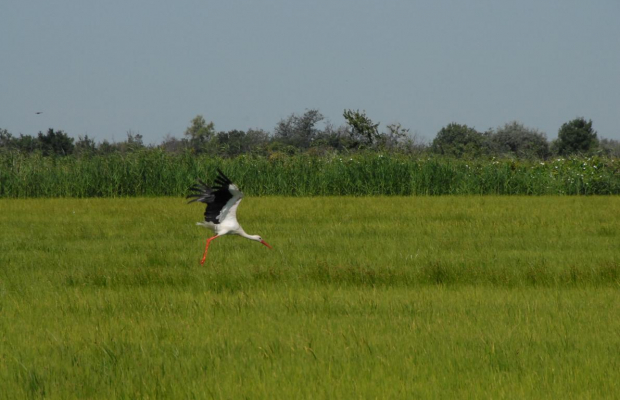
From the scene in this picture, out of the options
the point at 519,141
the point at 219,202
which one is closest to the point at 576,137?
the point at 519,141

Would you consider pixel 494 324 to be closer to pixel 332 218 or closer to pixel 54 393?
pixel 54 393

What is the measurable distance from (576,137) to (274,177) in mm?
54647

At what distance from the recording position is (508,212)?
1605 centimetres

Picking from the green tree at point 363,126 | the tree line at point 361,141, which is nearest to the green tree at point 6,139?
the tree line at point 361,141

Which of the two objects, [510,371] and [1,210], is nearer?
[510,371]

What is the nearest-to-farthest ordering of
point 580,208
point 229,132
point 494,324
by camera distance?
point 494,324 → point 580,208 → point 229,132

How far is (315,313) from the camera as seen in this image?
6.78m

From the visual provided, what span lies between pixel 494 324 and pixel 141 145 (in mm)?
21241

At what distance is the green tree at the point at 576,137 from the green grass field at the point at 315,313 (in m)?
62.0

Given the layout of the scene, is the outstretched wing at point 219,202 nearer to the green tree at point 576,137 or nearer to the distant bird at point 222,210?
the distant bird at point 222,210

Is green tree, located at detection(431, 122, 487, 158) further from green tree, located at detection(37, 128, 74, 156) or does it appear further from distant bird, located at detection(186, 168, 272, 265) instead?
distant bird, located at detection(186, 168, 272, 265)

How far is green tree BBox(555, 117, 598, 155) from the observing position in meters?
71.1

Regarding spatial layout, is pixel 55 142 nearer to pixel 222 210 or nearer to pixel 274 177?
pixel 274 177

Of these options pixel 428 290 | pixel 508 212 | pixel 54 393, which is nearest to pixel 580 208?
pixel 508 212
